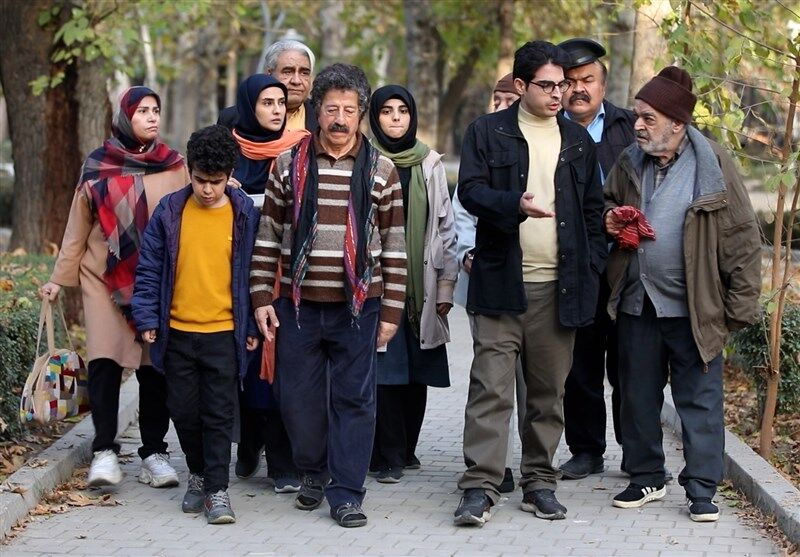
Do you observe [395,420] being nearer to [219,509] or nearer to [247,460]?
[247,460]

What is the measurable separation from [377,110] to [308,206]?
101 centimetres

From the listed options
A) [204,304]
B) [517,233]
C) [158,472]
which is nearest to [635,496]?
[517,233]

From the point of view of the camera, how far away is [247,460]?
24.2ft

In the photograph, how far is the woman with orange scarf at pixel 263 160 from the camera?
712 centimetres

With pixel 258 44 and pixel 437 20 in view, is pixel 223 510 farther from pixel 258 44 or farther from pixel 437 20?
pixel 258 44

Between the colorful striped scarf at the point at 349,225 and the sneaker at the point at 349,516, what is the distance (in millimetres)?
880

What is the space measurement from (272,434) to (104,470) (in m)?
0.85

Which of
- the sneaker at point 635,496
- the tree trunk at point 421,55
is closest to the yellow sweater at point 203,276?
the sneaker at point 635,496

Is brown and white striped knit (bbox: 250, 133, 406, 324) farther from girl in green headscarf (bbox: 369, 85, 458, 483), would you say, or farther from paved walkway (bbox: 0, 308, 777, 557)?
paved walkway (bbox: 0, 308, 777, 557)

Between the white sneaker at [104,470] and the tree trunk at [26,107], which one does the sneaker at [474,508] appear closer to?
the white sneaker at [104,470]

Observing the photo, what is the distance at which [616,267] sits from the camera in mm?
6746

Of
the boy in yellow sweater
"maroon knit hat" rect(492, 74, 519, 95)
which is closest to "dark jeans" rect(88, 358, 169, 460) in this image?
the boy in yellow sweater

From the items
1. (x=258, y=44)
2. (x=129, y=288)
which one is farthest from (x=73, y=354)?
(x=258, y=44)

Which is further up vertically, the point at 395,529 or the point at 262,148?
the point at 262,148
